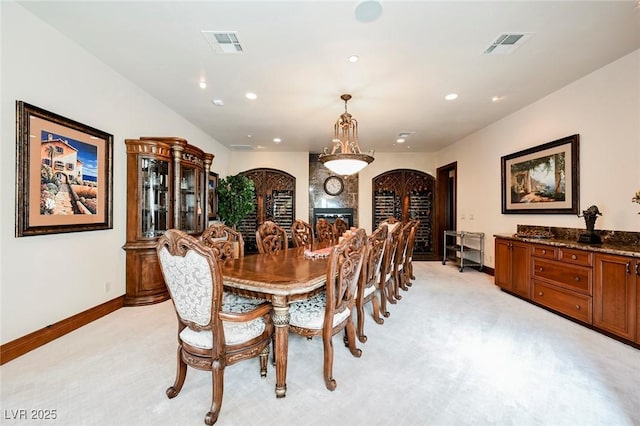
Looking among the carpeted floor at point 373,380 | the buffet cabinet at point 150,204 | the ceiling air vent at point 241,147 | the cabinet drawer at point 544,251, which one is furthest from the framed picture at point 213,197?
the cabinet drawer at point 544,251

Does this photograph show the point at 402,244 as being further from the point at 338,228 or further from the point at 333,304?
the point at 333,304

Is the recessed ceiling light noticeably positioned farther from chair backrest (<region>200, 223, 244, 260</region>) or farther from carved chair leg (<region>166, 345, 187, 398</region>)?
carved chair leg (<region>166, 345, 187, 398</region>)

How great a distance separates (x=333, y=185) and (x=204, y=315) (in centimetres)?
609

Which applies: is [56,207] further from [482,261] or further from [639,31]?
[482,261]

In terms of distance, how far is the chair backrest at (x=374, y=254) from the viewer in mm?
2348

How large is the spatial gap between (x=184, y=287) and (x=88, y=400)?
110 cm

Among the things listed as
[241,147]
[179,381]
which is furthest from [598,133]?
[241,147]

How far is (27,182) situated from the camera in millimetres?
2207

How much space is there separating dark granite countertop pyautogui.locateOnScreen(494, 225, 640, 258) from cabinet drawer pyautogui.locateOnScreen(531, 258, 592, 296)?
240 millimetres

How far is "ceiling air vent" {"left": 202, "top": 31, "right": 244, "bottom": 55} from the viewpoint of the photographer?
2408mm

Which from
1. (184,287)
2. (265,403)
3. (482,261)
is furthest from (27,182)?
(482,261)

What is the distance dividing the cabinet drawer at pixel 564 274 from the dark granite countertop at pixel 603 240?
24 centimetres

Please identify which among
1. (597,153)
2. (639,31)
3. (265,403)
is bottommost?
(265,403)

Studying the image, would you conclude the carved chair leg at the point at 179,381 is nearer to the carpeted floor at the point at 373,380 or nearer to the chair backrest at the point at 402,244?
the carpeted floor at the point at 373,380
